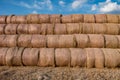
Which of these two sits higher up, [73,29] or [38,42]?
[73,29]

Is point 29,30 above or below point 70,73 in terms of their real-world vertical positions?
above

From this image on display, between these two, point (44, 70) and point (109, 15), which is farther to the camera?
point (109, 15)

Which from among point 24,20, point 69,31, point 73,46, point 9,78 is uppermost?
point 24,20

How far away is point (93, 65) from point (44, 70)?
216 cm

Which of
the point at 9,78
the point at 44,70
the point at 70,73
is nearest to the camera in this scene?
the point at 9,78

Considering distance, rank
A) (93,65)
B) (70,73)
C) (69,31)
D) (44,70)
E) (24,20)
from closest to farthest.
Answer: (70,73) → (44,70) → (93,65) → (69,31) → (24,20)

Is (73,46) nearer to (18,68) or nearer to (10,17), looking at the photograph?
(18,68)

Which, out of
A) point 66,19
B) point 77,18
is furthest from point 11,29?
point 77,18

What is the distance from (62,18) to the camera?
11.8m

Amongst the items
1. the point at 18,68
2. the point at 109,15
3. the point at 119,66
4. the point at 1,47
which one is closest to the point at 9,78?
the point at 18,68

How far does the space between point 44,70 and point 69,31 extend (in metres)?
3.69

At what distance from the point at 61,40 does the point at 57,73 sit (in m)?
2.59

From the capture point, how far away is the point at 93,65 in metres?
8.19

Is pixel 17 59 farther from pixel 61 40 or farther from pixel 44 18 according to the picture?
pixel 44 18
